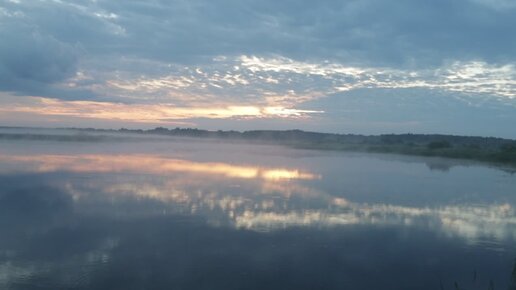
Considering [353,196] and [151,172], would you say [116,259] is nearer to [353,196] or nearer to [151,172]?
[353,196]

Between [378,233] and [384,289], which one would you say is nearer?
[384,289]

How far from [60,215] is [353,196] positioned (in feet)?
31.5

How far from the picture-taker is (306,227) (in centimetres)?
1162

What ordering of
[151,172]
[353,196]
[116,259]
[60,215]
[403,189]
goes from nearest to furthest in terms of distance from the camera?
[116,259] < [60,215] < [353,196] < [403,189] < [151,172]

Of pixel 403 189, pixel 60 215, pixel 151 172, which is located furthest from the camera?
pixel 151 172

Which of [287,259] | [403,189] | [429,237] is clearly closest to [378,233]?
[429,237]

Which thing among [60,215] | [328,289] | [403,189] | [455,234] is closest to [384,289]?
[328,289]

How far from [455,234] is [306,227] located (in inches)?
140

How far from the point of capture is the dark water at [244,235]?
8016mm

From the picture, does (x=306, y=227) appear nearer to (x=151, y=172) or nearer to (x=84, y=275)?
(x=84, y=275)

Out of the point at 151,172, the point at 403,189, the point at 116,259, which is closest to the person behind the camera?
the point at 116,259

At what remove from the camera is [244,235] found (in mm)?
10570

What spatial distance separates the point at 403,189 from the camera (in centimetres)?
1962

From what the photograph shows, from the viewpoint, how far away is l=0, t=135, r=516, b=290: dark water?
8.02 meters
